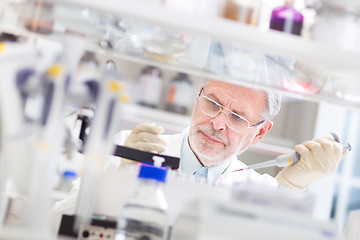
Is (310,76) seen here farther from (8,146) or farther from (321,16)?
(8,146)

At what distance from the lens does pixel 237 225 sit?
0.86 metres

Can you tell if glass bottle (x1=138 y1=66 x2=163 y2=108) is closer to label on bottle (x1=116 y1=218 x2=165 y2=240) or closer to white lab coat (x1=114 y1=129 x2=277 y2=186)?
white lab coat (x1=114 y1=129 x2=277 y2=186)

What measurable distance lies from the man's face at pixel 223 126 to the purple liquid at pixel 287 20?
72 cm

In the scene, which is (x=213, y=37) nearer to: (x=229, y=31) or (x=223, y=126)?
(x=229, y=31)

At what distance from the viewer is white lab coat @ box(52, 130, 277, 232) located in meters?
1.37

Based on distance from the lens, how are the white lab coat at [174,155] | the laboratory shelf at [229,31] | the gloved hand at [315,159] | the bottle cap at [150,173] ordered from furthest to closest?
the gloved hand at [315,159]
the white lab coat at [174,155]
the bottle cap at [150,173]
the laboratory shelf at [229,31]

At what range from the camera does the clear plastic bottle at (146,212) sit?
3.41 feet

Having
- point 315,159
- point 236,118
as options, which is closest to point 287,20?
point 315,159

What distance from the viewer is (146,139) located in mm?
1667

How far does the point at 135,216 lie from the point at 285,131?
2.86 m

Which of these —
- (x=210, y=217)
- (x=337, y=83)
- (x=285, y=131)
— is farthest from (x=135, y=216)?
(x=285, y=131)

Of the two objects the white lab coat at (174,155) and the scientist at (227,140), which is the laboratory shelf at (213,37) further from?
the scientist at (227,140)

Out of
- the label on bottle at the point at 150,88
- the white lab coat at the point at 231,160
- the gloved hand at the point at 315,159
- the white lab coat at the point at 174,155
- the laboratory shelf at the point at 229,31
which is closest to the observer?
the laboratory shelf at the point at 229,31

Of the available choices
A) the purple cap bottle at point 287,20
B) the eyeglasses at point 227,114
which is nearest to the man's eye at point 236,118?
the eyeglasses at point 227,114
